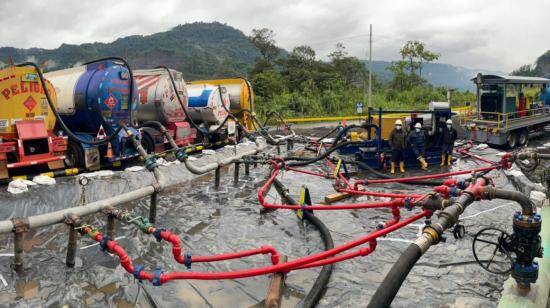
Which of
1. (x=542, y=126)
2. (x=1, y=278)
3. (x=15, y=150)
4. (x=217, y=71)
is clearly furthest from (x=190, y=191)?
(x=217, y=71)

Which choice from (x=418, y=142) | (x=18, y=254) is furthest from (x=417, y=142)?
(x=18, y=254)

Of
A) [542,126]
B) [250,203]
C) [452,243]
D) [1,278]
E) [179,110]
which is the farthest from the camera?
[542,126]

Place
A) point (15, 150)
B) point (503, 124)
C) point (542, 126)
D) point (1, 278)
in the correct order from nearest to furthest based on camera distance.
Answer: point (1, 278) → point (15, 150) → point (503, 124) → point (542, 126)

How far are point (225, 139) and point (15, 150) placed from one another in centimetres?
724

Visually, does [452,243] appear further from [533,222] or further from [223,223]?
[223,223]

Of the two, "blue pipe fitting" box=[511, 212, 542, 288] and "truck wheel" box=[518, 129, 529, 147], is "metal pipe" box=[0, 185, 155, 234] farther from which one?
"truck wheel" box=[518, 129, 529, 147]

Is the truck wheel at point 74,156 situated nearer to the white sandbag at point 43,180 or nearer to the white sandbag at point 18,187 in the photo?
the white sandbag at point 43,180

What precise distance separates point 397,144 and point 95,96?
6823mm

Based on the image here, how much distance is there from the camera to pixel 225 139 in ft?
45.8

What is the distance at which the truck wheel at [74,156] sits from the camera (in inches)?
342

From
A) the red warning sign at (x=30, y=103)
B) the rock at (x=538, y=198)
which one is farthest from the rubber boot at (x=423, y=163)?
the red warning sign at (x=30, y=103)

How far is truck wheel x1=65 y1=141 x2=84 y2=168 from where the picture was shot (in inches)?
342

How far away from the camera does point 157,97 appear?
1133cm

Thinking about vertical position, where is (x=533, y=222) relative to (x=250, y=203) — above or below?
above
